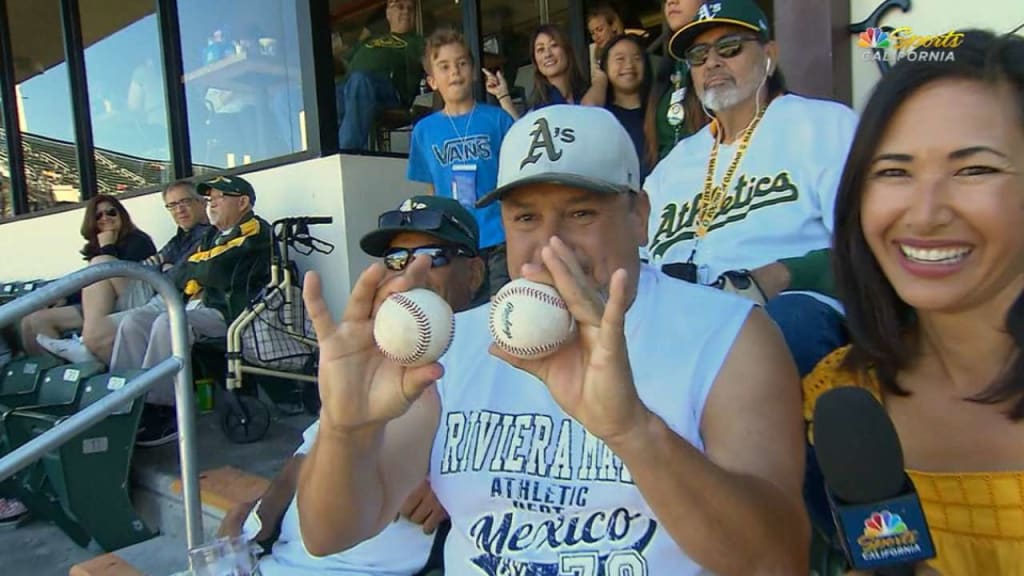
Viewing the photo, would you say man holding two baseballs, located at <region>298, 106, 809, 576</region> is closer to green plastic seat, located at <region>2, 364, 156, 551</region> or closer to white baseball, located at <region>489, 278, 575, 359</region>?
white baseball, located at <region>489, 278, 575, 359</region>

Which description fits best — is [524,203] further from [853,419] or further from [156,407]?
[156,407]

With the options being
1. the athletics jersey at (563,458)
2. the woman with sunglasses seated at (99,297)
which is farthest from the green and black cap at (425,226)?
the woman with sunglasses seated at (99,297)

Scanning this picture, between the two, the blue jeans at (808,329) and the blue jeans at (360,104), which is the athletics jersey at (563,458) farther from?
the blue jeans at (360,104)

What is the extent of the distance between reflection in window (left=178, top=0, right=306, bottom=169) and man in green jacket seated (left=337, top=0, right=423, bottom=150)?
0.38 meters

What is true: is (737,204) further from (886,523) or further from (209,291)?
(209,291)

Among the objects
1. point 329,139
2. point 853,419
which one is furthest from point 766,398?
point 329,139

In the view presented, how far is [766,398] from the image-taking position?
4.26ft

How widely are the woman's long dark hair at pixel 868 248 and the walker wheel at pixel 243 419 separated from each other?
12.0ft

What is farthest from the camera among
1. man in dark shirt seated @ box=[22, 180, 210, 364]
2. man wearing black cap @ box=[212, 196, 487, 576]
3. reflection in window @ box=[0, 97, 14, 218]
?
reflection in window @ box=[0, 97, 14, 218]

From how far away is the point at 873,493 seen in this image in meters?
0.96

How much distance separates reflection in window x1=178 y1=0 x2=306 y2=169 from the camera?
5812mm

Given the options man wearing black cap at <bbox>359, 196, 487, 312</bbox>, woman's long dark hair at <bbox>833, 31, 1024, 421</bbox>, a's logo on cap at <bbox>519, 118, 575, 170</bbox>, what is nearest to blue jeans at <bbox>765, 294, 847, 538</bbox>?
woman's long dark hair at <bbox>833, 31, 1024, 421</bbox>

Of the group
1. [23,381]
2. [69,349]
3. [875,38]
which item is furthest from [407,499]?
[69,349]

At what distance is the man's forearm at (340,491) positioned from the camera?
133 cm
